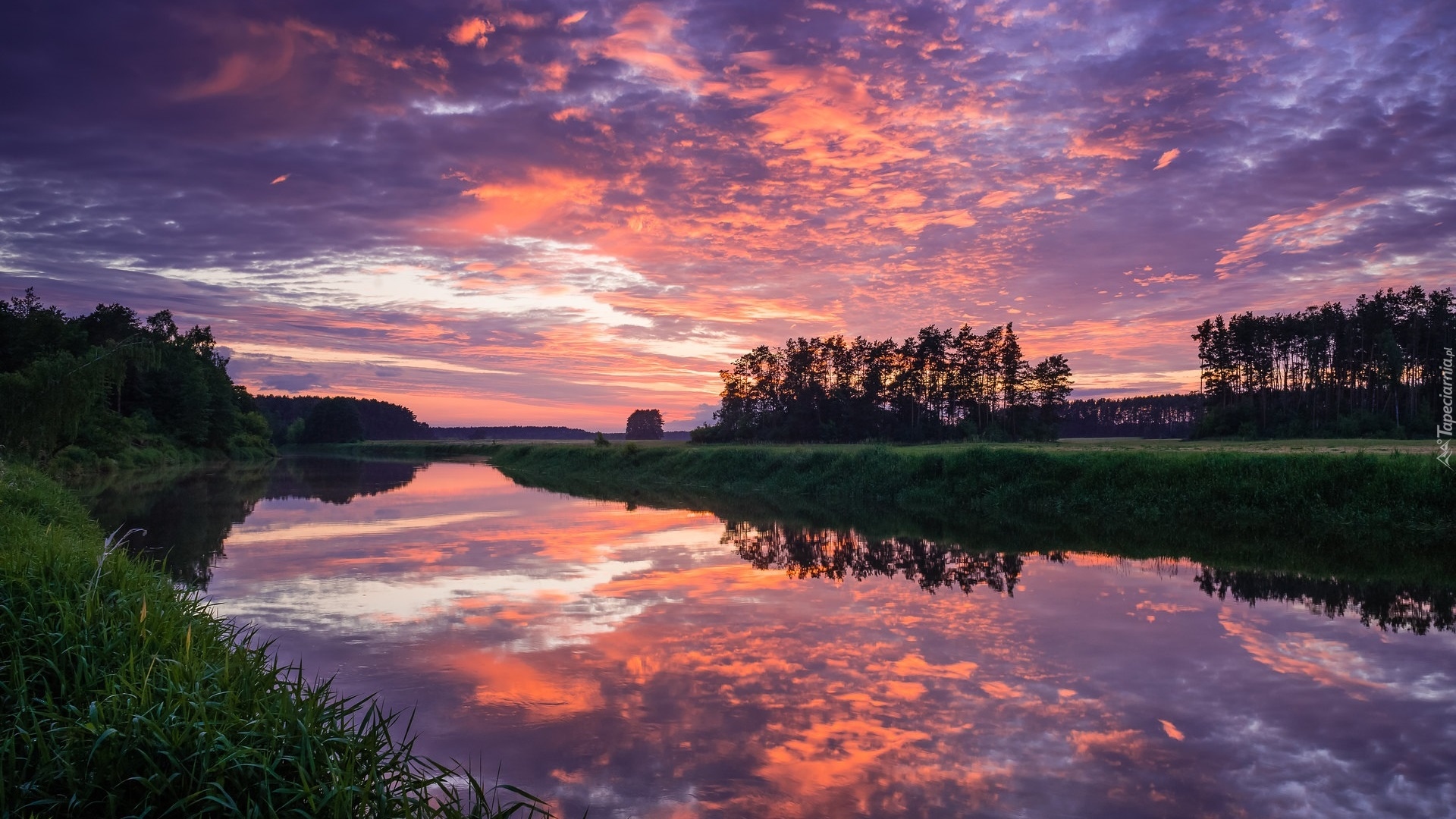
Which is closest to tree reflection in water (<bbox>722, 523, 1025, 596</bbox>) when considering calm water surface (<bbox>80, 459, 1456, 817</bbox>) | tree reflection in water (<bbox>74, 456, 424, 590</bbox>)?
calm water surface (<bbox>80, 459, 1456, 817</bbox>)

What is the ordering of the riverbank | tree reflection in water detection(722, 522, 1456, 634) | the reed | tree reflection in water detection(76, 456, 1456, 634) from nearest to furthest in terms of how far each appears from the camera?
1. tree reflection in water detection(722, 522, 1456, 634)
2. tree reflection in water detection(76, 456, 1456, 634)
3. the riverbank
4. the reed

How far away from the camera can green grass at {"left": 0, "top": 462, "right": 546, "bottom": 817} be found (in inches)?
157

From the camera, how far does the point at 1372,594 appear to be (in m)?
12.7

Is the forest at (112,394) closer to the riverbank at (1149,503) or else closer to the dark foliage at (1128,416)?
the riverbank at (1149,503)

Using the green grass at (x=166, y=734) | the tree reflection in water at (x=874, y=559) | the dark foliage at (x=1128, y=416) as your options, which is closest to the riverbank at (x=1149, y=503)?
the tree reflection in water at (x=874, y=559)

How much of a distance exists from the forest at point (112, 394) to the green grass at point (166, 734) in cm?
1734

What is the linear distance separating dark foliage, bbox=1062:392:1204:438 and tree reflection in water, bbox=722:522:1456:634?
118 metres

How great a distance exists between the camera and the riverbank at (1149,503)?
57.6ft

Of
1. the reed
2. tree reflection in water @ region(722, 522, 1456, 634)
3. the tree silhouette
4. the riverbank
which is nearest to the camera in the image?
tree reflection in water @ region(722, 522, 1456, 634)

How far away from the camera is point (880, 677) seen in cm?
841

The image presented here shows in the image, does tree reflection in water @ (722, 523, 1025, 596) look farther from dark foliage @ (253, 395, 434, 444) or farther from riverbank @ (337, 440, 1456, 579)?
dark foliage @ (253, 395, 434, 444)

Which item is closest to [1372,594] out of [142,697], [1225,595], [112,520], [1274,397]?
[1225,595]

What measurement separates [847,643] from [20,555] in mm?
9148

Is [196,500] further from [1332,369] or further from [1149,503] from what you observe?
[1332,369]
